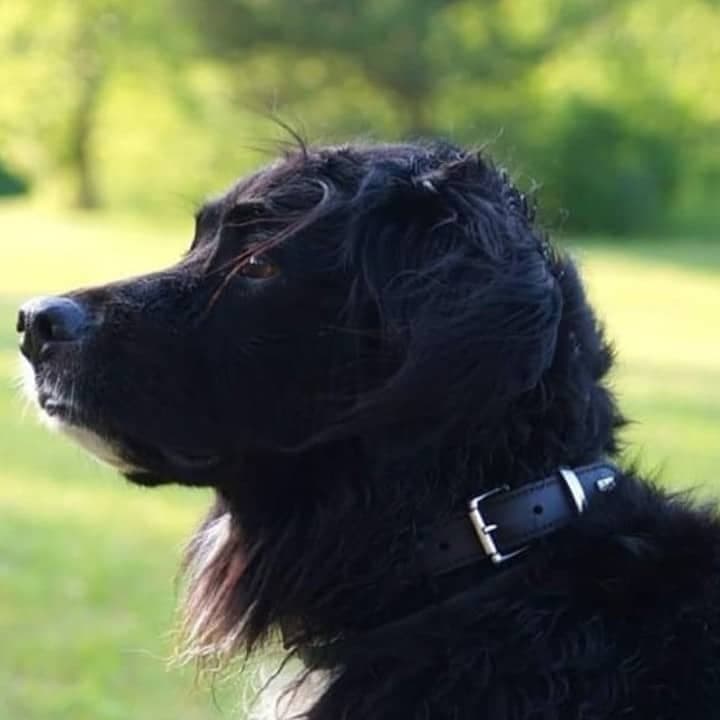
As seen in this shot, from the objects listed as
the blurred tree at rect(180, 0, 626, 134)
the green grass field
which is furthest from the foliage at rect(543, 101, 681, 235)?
the green grass field

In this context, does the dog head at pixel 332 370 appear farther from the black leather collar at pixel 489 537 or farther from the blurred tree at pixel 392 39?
the blurred tree at pixel 392 39

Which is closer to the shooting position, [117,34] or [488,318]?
[488,318]

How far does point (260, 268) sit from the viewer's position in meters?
3.09

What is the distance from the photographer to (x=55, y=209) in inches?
1731

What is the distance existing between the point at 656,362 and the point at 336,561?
13.9 m

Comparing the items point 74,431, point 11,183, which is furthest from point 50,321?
point 11,183

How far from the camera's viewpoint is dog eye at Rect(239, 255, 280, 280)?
3074 millimetres

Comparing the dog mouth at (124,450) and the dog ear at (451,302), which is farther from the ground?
the dog ear at (451,302)

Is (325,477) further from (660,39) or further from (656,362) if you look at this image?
(660,39)

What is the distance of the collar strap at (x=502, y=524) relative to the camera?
281cm

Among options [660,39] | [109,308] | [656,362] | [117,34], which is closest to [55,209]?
[117,34]

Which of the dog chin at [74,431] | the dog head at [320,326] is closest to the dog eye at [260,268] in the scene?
the dog head at [320,326]

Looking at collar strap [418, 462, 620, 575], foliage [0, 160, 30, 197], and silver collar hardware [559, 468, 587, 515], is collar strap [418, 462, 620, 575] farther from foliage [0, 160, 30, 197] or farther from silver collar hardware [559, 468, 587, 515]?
foliage [0, 160, 30, 197]

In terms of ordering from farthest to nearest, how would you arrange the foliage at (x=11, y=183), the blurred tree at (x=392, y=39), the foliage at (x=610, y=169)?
the foliage at (x=11, y=183), the foliage at (x=610, y=169), the blurred tree at (x=392, y=39)
